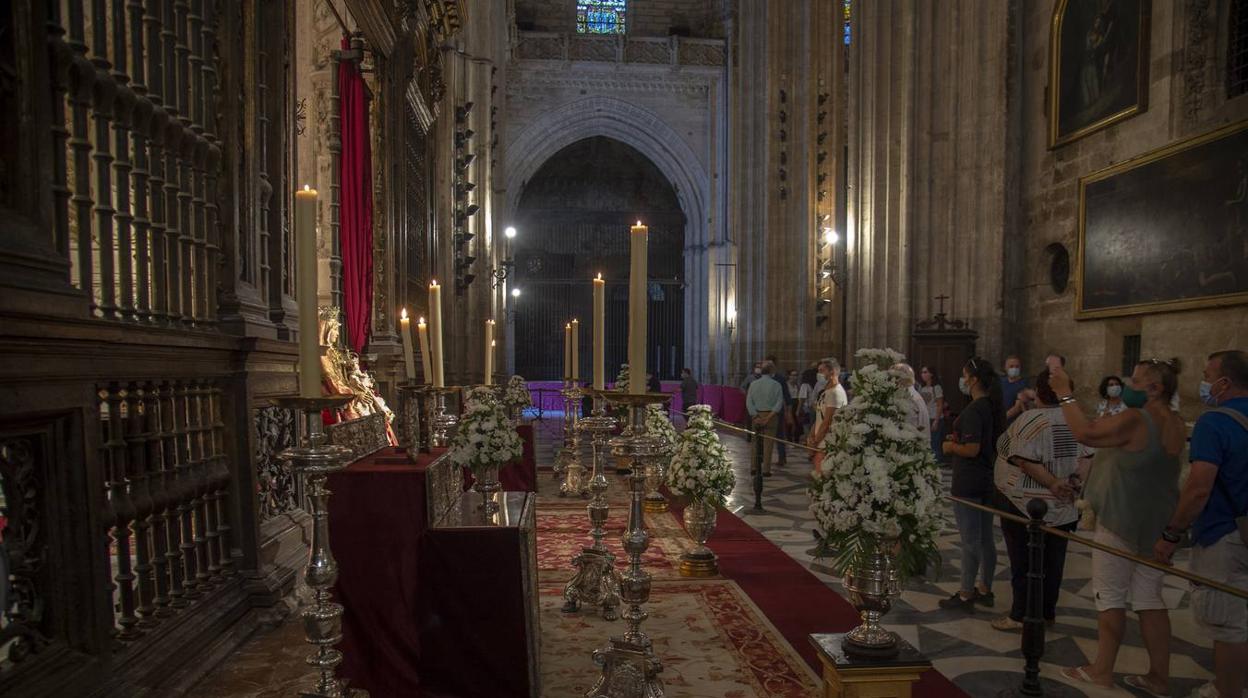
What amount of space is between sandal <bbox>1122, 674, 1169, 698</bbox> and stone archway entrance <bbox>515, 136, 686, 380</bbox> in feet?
83.5

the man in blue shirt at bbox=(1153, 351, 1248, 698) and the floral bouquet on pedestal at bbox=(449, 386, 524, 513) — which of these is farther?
the floral bouquet on pedestal at bbox=(449, 386, 524, 513)

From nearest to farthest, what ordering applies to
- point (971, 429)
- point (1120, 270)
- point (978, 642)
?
1. point (978, 642)
2. point (971, 429)
3. point (1120, 270)

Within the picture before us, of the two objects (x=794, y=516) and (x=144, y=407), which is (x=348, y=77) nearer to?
(x=144, y=407)

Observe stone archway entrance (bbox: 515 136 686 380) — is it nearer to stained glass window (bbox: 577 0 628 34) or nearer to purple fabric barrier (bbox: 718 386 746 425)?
stained glass window (bbox: 577 0 628 34)

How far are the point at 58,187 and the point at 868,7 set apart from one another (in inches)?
532

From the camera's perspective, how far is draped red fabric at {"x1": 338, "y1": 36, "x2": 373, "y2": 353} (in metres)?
5.84

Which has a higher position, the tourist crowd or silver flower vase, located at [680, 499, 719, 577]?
the tourist crowd

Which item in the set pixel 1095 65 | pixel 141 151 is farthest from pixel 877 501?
pixel 1095 65

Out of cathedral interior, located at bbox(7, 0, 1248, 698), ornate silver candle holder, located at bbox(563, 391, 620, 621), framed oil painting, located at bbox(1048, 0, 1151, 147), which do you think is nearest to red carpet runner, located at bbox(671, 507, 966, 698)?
cathedral interior, located at bbox(7, 0, 1248, 698)

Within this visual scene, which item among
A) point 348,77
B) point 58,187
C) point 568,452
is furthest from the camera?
point 568,452

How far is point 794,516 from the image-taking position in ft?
24.1

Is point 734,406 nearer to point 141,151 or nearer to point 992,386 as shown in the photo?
point 992,386

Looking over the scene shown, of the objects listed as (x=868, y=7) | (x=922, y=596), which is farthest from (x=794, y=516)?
→ (x=868, y=7)

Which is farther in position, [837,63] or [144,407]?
[837,63]
